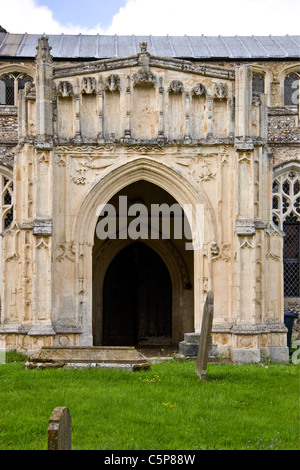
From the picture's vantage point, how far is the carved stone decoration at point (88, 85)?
15.8 meters

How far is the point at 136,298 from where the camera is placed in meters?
20.2

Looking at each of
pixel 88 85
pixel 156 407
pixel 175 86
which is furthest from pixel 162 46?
pixel 156 407

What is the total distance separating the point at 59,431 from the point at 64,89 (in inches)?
448

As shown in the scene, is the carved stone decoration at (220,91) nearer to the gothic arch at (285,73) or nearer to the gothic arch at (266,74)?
the gothic arch at (266,74)

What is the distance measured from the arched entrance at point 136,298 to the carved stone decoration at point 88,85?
220 inches

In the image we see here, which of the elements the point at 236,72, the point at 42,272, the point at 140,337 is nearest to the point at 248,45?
the point at 236,72

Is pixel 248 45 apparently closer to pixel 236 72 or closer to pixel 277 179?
pixel 277 179

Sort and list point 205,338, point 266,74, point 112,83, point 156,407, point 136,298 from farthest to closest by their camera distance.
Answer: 1. point 266,74
2. point 136,298
3. point 112,83
4. point 205,338
5. point 156,407

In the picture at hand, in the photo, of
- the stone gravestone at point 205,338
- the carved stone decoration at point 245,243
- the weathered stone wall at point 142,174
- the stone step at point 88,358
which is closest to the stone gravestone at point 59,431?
the stone gravestone at point 205,338

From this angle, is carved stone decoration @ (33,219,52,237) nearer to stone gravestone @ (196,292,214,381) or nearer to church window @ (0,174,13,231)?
church window @ (0,174,13,231)

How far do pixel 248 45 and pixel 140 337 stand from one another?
1187 cm

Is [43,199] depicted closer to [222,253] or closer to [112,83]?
[112,83]

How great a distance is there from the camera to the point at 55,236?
15.5m

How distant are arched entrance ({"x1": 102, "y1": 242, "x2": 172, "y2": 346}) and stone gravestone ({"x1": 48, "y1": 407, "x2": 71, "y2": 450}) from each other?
46.3 ft
